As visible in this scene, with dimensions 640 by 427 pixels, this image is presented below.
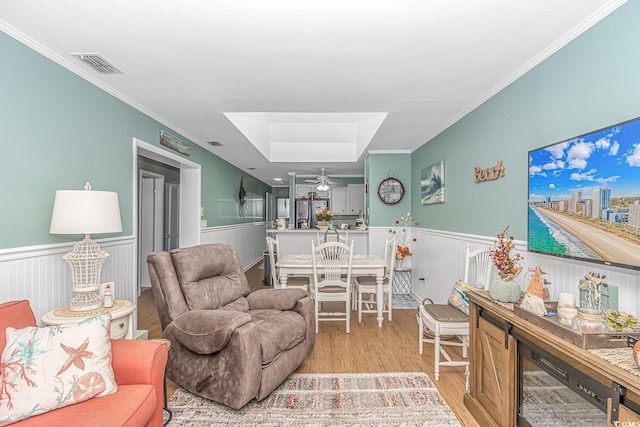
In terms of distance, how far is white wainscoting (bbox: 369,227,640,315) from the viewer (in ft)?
5.49

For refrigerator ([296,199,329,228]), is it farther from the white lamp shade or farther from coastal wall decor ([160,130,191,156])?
the white lamp shade

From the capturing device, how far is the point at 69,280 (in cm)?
252

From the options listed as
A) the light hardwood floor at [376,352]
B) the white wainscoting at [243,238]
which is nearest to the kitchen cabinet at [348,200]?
the white wainscoting at [243,238]

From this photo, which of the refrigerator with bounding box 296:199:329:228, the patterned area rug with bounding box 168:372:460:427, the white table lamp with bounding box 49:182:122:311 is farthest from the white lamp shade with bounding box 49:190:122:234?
the refrigerator with bounding box 296:199:329:228

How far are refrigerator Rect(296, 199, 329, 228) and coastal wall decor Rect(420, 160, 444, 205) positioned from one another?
4390mm

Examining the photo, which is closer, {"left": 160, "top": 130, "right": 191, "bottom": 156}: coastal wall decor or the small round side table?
the small round side table

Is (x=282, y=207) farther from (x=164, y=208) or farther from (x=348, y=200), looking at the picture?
(x=164, y=208)

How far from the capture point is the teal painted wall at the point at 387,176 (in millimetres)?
5496

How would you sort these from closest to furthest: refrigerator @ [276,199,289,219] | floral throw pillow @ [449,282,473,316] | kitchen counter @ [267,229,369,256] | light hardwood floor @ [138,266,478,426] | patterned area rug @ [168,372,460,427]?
1. patterned area rug @ [168,372,460,427]
2. light hardwood floor @ [138,266,478,426]
3. floral throw pillow @ [449,282,473,316]
4. kitchen counter @ [267,229,369,256]
5. refrigerator @ [276,199,289,219]

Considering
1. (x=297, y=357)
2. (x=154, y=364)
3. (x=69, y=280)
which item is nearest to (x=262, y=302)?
(x=297, y=357)

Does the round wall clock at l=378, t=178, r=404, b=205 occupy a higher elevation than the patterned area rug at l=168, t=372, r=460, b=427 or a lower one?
higher

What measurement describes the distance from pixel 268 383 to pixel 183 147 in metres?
3.29

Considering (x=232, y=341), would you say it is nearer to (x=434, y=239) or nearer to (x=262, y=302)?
(x=262, y=302)

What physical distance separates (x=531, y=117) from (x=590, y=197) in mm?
953
